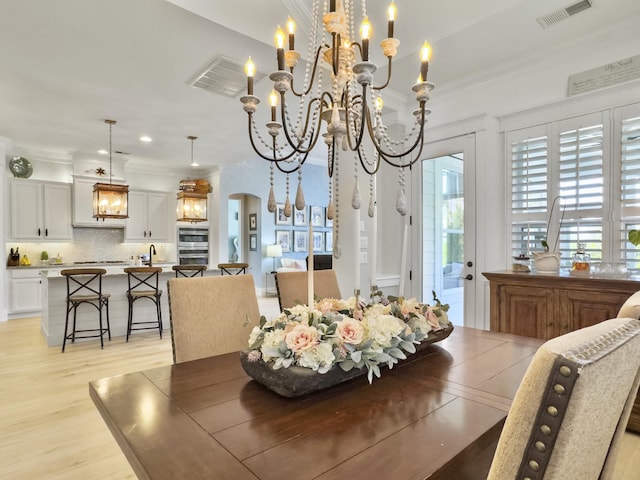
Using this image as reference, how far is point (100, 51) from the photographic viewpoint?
2.98 metres

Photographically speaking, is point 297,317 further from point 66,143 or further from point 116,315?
point 66,143

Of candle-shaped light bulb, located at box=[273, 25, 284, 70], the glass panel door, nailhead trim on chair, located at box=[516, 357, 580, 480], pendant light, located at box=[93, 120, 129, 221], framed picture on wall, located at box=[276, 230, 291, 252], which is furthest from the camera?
framed picture on wall, located at box=[276, 230, 291, 252]

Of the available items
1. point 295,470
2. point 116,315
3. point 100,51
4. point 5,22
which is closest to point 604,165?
point 295,470

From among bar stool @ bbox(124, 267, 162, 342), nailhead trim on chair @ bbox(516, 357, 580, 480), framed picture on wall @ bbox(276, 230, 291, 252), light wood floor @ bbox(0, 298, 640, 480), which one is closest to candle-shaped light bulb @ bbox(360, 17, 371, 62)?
nailhead trim on chair @ bbox(516, 357, 580, 480)

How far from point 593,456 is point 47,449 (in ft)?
8.99

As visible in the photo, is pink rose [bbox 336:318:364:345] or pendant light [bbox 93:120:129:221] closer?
pink rose [bbox 336:318:364:345]

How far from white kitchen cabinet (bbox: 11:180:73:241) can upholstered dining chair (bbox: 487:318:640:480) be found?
7.51 m

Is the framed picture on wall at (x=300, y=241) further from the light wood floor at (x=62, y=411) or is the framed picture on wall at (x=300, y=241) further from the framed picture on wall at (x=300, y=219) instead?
the light wood floor at (x=62, y=411)

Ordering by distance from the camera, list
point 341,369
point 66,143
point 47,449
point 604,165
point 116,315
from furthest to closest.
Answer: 1. point 66,143
2. point 116,315
3. point 604,165
4. point 47,449
5. point 341,369

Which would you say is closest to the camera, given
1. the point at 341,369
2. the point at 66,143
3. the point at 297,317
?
the point at 341,369

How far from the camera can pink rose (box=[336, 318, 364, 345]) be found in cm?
115

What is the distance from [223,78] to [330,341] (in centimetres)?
312

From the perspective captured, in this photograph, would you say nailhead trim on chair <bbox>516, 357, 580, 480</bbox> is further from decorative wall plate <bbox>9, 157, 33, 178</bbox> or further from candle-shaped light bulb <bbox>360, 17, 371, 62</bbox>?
decorative wall plate <bbox>9, 157, 33, 178</bbox>

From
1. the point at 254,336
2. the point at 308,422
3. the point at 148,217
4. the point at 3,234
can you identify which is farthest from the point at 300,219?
the point at 308,422
